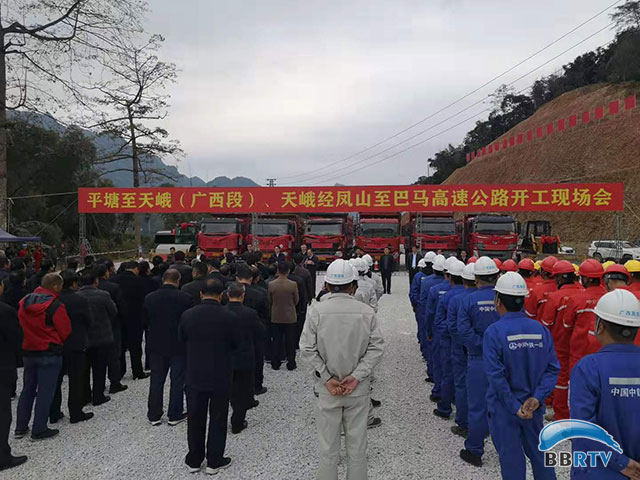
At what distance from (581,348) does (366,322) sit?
8.81 feet

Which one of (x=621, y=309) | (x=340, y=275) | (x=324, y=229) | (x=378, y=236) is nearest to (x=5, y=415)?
(x=340, y=275)

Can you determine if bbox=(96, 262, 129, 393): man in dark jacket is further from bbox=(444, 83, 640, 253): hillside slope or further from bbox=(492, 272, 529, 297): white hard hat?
bbox=(444, 83, 640, 253): hillside slope

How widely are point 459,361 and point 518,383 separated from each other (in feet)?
4.62

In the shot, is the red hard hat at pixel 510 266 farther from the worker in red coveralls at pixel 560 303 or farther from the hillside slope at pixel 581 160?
the hillside slope at pixel 581 160

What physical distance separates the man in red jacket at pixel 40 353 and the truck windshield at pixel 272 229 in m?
Answer: 15.1

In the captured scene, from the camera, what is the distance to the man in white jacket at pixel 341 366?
2.97 meters

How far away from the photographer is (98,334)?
5043 millimetres

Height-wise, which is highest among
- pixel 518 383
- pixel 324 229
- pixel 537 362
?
pixel 324 229

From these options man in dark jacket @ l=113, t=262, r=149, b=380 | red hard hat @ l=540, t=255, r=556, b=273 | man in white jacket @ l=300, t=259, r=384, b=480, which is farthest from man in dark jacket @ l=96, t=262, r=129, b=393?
red hard hat @ l=540, t=255, r=556, b=273

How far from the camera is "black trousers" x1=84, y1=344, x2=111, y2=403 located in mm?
5091

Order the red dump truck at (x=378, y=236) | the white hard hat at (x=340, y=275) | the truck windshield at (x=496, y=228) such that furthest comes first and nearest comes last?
1. the red dump truck at (x=378, y=236)
2. the truck windshield at (x=496, y=228)
3. the white hard hat at (x=340, y=275)

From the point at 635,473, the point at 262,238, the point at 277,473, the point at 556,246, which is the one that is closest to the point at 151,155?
the point at 262,238

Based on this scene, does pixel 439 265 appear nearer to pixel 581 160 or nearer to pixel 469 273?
pixel 469 273

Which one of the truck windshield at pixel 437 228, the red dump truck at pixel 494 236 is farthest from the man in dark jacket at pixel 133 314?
the truck windshield at pixel 437 228
